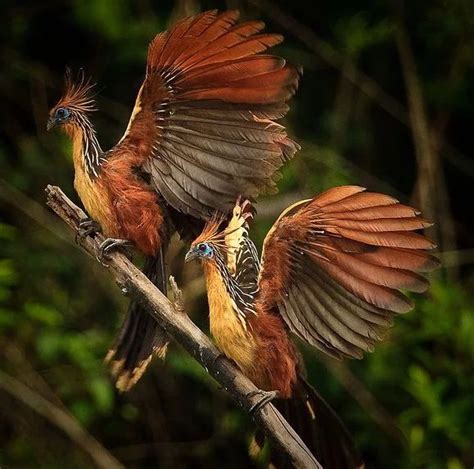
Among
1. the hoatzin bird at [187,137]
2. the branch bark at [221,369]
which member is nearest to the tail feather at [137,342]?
the hoatzin bird at [187,137]

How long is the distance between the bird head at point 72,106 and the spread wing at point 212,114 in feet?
0.24

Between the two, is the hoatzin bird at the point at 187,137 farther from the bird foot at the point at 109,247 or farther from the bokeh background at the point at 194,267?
the bokeh background at the point at 194,267

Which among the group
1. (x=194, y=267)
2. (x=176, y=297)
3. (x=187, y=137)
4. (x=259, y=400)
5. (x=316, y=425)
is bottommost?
(x=194, y=267)

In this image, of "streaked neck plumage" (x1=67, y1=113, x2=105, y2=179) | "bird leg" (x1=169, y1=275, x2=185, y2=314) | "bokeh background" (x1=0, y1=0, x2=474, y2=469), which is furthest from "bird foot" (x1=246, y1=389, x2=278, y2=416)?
"bokeh background" (x1=0, y1=0, x2=474, y2=469)

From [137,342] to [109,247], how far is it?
Result: 0.19 m

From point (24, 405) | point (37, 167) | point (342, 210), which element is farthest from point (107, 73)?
point (342, 210)

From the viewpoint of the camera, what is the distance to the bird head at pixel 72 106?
1.59 meters

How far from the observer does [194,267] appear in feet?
9.79

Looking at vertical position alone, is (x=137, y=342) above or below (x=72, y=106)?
below

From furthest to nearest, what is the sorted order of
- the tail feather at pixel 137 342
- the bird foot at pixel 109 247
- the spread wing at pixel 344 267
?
the tail feather at pixel 137 342
the bird foot at pixel 109 247
the spread wing at pixel 344 267

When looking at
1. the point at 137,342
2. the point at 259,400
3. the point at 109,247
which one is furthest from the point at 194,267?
the point at 259,400

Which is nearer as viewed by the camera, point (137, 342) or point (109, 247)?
point (109, 247)

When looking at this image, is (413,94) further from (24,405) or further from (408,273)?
(408,273)

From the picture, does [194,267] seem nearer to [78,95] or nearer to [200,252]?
[78,95]
